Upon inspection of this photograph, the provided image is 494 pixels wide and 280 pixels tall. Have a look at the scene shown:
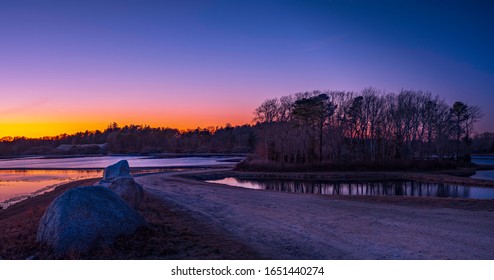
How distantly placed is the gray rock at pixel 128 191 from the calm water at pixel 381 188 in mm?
Result: 20482

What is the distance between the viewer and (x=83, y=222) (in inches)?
398

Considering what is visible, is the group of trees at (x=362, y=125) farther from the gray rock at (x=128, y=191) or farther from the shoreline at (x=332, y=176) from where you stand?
the gray rock at (x=128, y=191)

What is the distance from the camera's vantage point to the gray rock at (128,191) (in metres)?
17.7

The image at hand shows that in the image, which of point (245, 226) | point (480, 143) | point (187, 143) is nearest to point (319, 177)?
point (245, 226)

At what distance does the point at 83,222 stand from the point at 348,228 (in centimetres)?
844

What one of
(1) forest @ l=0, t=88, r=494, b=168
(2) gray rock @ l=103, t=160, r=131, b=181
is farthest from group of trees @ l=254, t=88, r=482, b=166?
(2) gray rock @ l=103, t=160, r=131, b=181

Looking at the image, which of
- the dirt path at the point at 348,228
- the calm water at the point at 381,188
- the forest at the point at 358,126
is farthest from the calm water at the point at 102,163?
the dirt path at the point at 348,228

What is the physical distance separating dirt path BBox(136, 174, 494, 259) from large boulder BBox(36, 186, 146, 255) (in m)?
3.78

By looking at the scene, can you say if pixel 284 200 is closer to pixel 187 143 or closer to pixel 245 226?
pixel 245 226

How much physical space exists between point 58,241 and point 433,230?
11357mm

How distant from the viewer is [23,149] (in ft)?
616

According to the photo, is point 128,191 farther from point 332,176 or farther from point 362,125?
point 362,125

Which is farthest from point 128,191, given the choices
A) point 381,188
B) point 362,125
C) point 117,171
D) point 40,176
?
point 362,125

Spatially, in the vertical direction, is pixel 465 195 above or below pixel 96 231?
below
